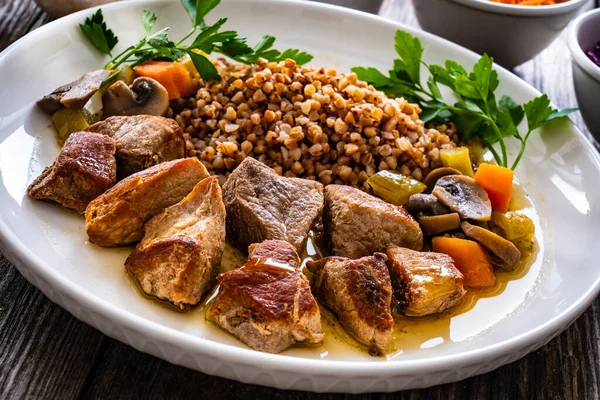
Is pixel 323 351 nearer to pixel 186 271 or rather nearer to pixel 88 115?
pixel 186 271

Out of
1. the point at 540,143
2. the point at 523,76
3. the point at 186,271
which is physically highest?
the point at 186,271

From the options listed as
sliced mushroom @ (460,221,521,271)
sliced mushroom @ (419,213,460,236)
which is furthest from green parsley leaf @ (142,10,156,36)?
sliced mushroom @ (460,221,521,271)

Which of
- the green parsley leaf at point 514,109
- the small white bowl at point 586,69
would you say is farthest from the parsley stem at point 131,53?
the small white bowl at point 586,69

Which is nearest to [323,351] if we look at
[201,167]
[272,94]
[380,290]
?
[380,290]

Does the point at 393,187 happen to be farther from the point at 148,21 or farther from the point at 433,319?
the point at 148,21

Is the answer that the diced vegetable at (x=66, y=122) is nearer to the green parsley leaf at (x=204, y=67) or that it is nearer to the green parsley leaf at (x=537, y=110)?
the green parsley leaf at (x=204, y=67)

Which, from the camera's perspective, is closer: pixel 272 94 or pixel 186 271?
pixel 186 271

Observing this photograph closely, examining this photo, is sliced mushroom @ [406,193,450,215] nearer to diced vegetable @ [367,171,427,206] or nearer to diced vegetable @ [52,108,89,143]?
diced vegetable @ [367,171,427,206]
